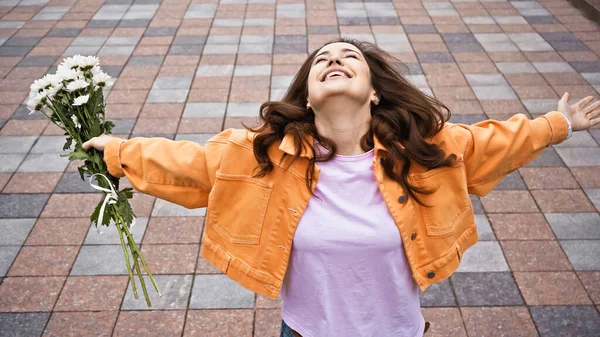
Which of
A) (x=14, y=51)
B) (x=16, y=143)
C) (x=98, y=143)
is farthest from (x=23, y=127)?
(x=98, y=143)

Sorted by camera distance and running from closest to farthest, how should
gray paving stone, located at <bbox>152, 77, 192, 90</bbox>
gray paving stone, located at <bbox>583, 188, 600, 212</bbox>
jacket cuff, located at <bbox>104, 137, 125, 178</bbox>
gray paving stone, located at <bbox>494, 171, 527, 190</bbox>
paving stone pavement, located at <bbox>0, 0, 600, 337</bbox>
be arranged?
jacket cuff, located at <bbox>104, 137, 125, 178</bbox> < paving stone pavement, located at <bbox>0, 0, 600, 337</bbox> < gray paving stone, located at <bbox>583, 188, 600, 212</bbox> < gray paving stone, located at <bbox>494, 171, 527, 190</bbox> < gray paving stone, located at <bbox>152, 77, 192, 90</bbox>

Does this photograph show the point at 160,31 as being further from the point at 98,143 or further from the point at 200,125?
the point at 98,143

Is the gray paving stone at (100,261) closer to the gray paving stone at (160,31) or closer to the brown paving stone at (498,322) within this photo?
the brown paving stone at (498,322)

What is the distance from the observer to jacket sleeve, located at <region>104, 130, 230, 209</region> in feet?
7.96

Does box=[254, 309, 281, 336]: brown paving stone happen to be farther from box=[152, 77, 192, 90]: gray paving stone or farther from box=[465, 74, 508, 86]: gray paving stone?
box=[465, 74, 508, 86]: gray paving stone

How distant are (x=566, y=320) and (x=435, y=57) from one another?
13.9ft

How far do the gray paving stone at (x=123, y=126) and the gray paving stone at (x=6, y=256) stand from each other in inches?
68.1

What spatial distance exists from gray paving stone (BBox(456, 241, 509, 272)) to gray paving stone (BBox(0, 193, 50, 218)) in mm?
3077

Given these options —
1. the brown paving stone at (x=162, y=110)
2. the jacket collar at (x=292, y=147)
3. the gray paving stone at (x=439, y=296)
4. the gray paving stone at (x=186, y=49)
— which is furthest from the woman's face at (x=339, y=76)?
the gray paving stone at (x=186, y=49)

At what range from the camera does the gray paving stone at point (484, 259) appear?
438 cm

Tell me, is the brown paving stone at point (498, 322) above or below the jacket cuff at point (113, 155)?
below

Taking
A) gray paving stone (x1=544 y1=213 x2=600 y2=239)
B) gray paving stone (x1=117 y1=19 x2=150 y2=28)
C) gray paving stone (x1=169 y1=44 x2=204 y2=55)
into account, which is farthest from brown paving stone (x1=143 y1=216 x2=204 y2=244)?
gray paving stone (x1=117 y1=19 x2=150 y2=28)

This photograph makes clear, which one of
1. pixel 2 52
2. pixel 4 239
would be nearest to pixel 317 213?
pixel 4 239

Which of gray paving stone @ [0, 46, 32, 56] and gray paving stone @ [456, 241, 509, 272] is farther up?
gray paving stone @ [456, 241, 509, 272]
